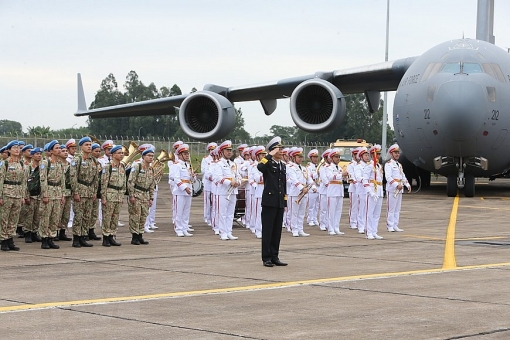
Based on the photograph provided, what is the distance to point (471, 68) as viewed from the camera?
79.2 ft

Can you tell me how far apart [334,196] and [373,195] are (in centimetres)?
85

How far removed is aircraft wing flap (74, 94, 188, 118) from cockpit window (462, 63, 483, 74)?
9.66 meters

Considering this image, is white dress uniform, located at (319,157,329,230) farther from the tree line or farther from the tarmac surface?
the tree line

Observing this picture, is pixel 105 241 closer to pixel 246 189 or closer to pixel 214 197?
pixel 214 197

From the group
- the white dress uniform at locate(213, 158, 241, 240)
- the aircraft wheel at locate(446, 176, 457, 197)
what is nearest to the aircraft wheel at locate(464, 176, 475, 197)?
the aircraft wheel at locate(446, 176, 457, 197)

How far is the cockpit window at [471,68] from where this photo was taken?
78.9 feet

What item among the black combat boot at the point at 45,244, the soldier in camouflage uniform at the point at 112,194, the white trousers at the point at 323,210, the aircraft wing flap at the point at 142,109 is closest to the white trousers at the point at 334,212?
the white trousers at the point at 323,210

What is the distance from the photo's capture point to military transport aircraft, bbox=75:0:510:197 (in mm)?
23719

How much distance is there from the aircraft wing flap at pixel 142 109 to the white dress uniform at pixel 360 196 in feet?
41.4

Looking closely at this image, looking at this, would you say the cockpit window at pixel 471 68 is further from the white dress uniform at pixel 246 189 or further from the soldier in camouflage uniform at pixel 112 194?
the soldier in camouflage uniform at pixel 112 194

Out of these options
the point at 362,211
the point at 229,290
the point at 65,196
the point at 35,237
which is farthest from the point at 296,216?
the point at 229,290

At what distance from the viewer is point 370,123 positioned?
263ft

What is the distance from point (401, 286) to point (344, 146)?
21578 millimetres

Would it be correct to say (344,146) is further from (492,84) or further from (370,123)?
(370,123)
